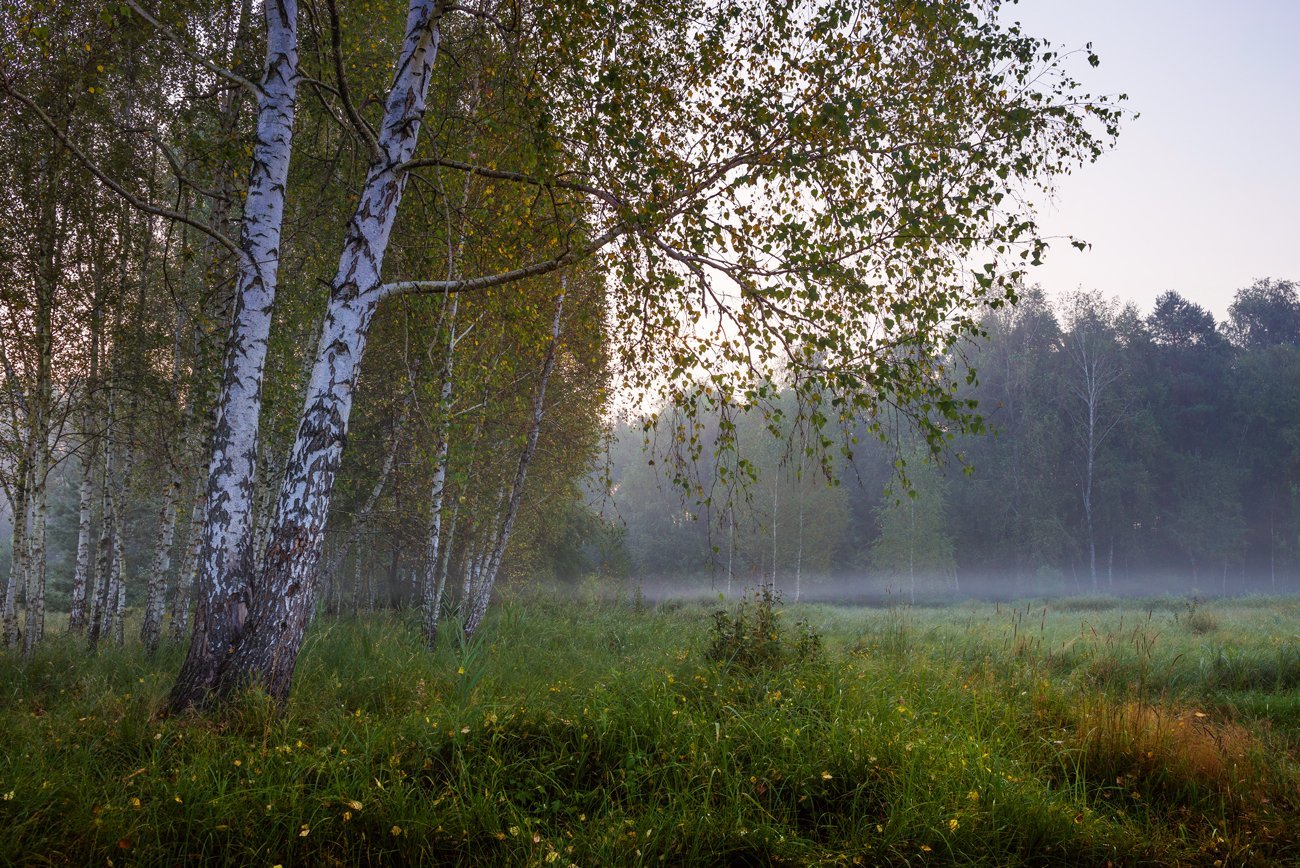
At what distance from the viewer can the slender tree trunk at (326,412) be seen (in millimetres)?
4316

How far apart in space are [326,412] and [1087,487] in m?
42.1

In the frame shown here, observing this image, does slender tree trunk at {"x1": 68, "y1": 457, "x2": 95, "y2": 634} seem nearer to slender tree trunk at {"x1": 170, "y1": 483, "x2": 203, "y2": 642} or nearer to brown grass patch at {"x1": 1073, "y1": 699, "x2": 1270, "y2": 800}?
slender tree trunk at {"x1": 170, "y1": 483, "x2": 203, "y2": 642}

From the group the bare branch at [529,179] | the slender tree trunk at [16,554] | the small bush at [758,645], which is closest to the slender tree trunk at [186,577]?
the slender tree trunk at [16,554]

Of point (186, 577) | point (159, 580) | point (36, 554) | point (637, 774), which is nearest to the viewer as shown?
point (637, 774)

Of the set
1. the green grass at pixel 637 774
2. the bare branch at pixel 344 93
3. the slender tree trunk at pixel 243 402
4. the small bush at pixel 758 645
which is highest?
the bare branch at pixel 344 93

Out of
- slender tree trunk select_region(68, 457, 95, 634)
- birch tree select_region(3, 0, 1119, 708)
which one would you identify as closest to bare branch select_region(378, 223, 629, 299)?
birch tree select_region(3, 0, 1119, 708)

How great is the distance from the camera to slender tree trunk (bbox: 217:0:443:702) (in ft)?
14.2

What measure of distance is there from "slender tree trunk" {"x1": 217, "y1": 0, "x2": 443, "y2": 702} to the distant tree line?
96.4ft

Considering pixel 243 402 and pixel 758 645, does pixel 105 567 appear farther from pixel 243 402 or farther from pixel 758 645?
pixel 758 645

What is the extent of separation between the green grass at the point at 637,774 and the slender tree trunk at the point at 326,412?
1.36ft

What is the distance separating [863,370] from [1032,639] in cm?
737

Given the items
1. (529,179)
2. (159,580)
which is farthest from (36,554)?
(529,179)

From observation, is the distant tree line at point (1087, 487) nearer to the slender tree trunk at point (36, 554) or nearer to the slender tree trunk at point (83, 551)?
the slender tree trunk at point (83, 551)

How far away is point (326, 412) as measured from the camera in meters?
4.57
